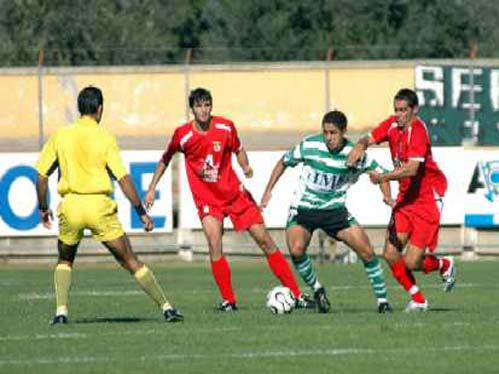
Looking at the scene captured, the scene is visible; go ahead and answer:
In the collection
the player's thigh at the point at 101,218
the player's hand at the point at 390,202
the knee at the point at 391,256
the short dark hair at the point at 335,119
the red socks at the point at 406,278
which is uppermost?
the short dark hair at the point at 335,119

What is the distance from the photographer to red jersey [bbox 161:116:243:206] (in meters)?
19.2

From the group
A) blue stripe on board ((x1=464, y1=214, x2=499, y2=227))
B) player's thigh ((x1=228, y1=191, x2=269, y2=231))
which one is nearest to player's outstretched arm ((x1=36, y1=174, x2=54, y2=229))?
player's thigh ((x1=228, y1=191, x2=269, y2=231))

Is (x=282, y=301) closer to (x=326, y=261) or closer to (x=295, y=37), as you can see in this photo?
(x=326, y=261)

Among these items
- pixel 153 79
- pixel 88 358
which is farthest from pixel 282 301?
pixel 153 79

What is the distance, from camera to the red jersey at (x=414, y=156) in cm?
1775

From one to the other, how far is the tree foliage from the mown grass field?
3180 cm

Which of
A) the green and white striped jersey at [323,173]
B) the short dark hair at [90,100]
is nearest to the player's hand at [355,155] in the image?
the green and white striped jersey at [323,173]

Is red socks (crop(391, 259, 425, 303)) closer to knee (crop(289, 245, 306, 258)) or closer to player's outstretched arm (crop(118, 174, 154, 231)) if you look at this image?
knee (crop(289, 245, 306, 258))

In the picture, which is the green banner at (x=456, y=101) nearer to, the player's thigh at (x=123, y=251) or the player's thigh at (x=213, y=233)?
the player's thigh at (x=213, y=233)

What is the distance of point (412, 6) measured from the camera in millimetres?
66125

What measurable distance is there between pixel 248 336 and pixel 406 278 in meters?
3.46

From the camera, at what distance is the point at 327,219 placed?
59.3ft

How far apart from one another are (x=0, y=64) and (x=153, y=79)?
7.44m

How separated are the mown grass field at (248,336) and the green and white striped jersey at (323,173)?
3.46ft
